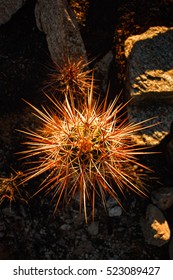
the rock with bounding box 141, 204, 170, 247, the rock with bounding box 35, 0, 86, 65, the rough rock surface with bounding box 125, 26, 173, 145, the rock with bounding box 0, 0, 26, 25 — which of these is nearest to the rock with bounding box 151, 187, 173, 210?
the rock with bounding box 141, 204, 170, 247

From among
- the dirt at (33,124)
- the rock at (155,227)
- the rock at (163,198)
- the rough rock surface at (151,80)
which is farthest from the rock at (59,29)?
the rock at (155,227)

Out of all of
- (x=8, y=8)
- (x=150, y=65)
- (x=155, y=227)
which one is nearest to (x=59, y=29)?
(x=8, y=8)

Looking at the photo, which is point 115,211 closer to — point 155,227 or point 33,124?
point 155,227

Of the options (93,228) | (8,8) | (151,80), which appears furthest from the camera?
(8,8)

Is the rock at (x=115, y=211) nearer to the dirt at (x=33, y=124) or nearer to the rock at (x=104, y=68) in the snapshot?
the dirt at (x=33, y=124)

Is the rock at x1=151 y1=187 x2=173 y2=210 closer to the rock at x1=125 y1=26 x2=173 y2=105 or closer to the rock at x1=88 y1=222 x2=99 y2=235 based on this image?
the rock at x1=88 y1=222 x2=99 y2=235

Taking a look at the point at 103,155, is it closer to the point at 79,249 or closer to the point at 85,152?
the point at 85,152

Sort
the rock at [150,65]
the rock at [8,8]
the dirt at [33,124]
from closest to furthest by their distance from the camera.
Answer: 1. the rock at [150,65]
2. the dirt at [33,124]
3. the rock at [8,8]

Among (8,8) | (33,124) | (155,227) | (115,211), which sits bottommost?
(155,227)
